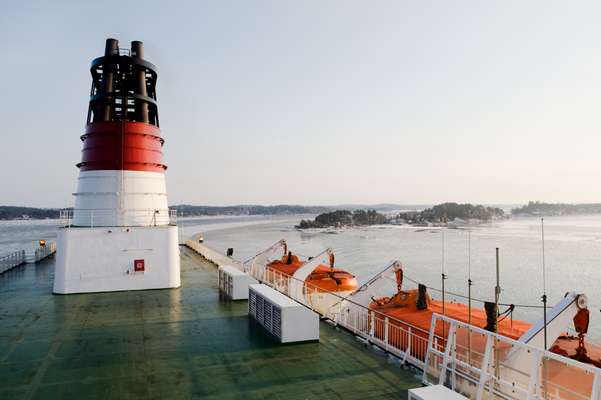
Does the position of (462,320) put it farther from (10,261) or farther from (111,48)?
(10,261)

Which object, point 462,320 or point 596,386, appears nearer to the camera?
point 596,386

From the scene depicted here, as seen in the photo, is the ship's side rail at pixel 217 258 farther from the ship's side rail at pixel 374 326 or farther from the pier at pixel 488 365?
the pier at pixel 488 365

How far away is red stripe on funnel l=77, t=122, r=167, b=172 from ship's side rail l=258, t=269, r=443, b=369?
6.77 metres

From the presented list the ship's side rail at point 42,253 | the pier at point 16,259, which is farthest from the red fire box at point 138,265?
the ship's side rail at point 42,253

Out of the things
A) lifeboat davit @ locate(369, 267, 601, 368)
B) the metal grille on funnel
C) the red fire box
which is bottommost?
lifeboat davit @ locate(369, 267, 601, 368)

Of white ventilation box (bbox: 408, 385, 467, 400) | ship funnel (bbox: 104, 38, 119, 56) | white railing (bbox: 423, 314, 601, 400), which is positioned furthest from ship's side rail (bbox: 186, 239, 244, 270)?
white ventilation box (bbox: 408, 385, 467, 400)

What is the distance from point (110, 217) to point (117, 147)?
2505 millimetres

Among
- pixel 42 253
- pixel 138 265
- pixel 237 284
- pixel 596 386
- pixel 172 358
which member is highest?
pixel 596 386

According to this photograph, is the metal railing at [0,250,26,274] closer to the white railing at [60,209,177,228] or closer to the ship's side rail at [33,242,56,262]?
the ship's side rail at [33,242,56,262]

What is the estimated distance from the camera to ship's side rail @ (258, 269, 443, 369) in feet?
27.5

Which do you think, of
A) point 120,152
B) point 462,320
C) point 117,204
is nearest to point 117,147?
point 120,152

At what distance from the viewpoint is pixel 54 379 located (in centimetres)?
727

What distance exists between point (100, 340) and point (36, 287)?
852 cm

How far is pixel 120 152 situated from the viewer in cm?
1471
